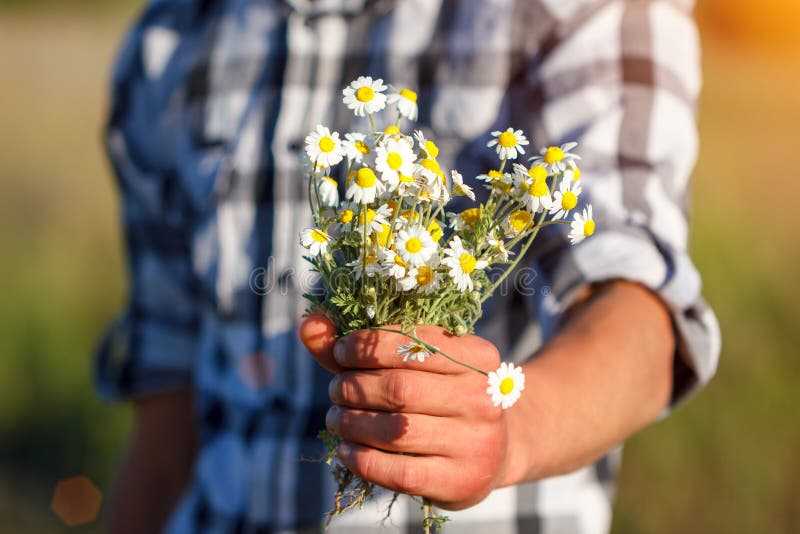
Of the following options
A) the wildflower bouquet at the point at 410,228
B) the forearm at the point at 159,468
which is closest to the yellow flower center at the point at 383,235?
the wildflower bouquet at the point at 410,228

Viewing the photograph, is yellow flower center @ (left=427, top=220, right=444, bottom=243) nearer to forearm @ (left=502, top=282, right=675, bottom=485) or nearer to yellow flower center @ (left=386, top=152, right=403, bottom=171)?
yellow flower center @ (left=386, top=152, right=403, bottom=171)

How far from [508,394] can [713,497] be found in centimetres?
225

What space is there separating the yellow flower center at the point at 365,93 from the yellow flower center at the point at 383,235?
0.10 metres

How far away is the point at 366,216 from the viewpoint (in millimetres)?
704

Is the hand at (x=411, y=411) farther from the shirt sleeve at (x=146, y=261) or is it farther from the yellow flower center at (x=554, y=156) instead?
the shirt sleeve at (x=146, y=261)

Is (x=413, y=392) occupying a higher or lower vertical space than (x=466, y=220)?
lower

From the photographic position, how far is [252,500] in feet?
4.38

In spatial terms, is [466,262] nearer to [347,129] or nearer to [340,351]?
[340,351]

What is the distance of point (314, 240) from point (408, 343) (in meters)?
0.11

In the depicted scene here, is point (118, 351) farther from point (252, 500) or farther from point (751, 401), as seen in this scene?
point (751, 401)

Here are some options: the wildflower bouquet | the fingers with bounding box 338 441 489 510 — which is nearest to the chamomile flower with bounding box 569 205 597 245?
the wildflower bouquet

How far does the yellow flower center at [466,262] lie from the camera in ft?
2.31

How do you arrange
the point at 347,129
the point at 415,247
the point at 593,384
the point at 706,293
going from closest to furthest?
1. the point at 415,247
2. the point at 593,384
3. the point at 347,129
4. the point at 706,293

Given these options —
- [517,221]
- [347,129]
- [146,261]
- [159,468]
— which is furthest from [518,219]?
[159,468]
